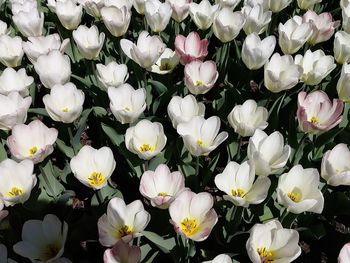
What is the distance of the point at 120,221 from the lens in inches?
61.9

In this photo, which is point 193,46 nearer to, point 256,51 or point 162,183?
point 256,51

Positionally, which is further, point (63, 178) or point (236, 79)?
point (236, 79)

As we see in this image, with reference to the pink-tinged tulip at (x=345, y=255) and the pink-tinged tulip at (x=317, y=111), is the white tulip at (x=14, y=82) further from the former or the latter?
the pink-tinged tulip at (x=345, y=255)

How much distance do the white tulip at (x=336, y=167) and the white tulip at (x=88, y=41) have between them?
1251mm

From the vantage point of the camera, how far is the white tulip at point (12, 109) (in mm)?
1878

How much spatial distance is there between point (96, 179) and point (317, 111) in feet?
3.25

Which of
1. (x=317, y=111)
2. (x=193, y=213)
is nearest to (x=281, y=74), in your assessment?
(x=317, y=111)

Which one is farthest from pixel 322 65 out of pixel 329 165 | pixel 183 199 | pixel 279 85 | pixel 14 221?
pixel 14 221

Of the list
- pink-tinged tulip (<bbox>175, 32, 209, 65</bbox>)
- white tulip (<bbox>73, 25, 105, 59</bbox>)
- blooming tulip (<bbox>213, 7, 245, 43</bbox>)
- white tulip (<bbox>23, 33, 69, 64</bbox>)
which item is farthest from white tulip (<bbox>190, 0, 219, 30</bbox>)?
white tulip (<bbox>23, 33, 69, 64</bbox>)

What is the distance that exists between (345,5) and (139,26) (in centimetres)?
129

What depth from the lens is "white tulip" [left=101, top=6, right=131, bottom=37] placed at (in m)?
2.48

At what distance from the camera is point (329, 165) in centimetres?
167

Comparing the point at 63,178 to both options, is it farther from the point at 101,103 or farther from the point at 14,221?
the point at 101,103

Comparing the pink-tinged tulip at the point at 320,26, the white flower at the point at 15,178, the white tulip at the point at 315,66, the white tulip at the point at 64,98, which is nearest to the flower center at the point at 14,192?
the white flower at the point at 15,178
